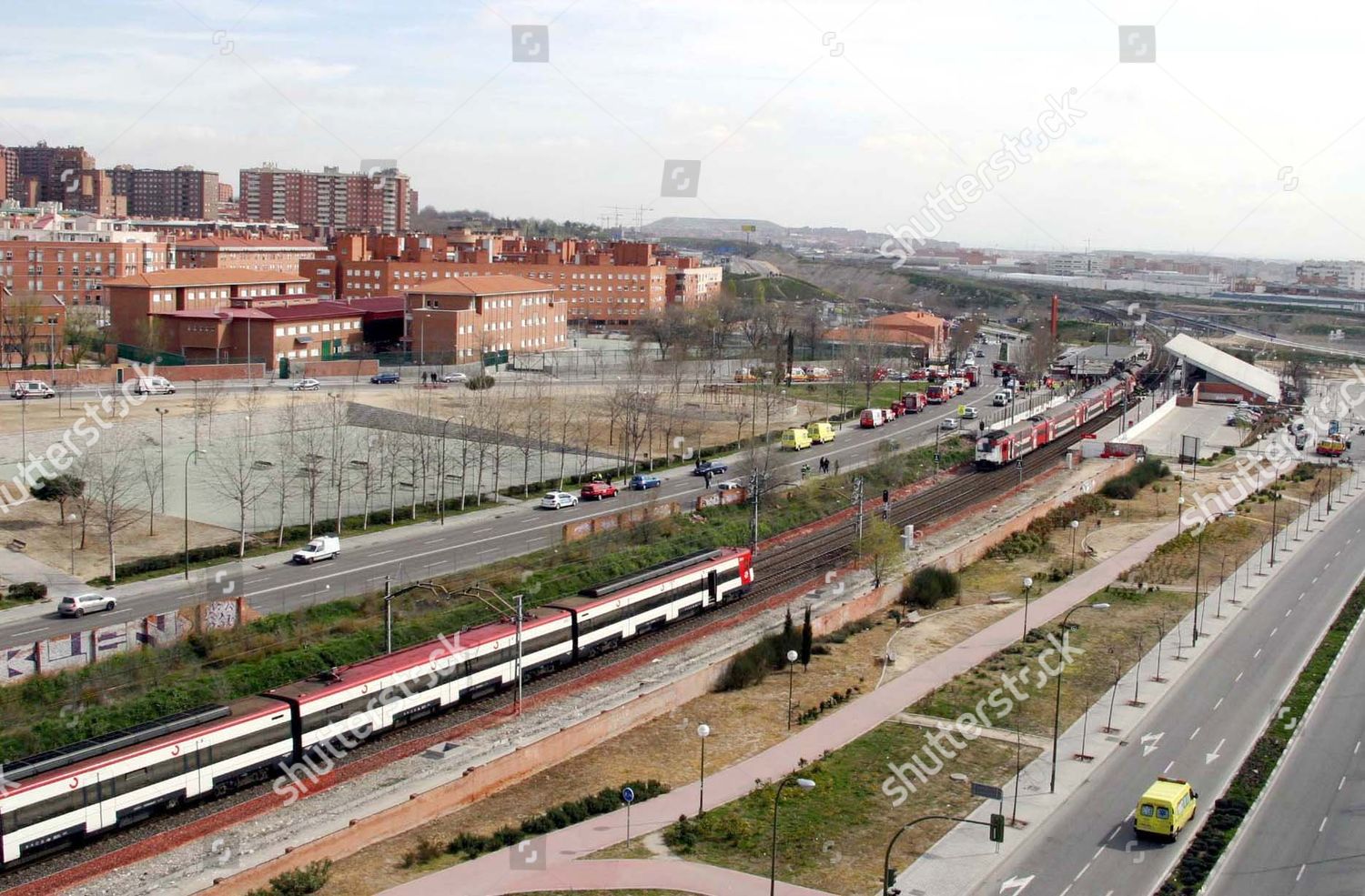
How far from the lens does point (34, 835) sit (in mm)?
15070

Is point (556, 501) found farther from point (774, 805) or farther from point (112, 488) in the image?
point (774, 805)

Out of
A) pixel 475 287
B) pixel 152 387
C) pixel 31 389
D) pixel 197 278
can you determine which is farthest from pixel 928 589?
pixel 197 278

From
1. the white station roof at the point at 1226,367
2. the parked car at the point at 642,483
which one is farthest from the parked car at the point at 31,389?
the white station roof at the point at 1226,367

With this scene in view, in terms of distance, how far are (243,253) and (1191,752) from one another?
3033 inches

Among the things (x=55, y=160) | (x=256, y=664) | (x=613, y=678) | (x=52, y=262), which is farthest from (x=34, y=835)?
(x=55, y=160)

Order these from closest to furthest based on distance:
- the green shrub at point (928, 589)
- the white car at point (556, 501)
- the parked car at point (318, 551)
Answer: the parked car at point (318, 551)
the green shrub at point (928, 589)
the white car at point (556, 501)

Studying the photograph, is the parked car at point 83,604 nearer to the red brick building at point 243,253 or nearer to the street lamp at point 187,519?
the street lamp at point 187,519

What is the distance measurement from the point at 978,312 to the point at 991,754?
4630 inches

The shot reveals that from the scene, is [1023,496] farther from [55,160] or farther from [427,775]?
[55,160]

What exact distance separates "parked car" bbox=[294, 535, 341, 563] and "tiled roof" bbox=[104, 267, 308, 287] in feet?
106

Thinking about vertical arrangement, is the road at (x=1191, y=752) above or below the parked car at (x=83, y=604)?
below

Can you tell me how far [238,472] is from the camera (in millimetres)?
32594

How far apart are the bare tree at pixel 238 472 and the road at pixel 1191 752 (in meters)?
19.7

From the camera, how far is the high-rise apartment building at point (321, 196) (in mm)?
145750
